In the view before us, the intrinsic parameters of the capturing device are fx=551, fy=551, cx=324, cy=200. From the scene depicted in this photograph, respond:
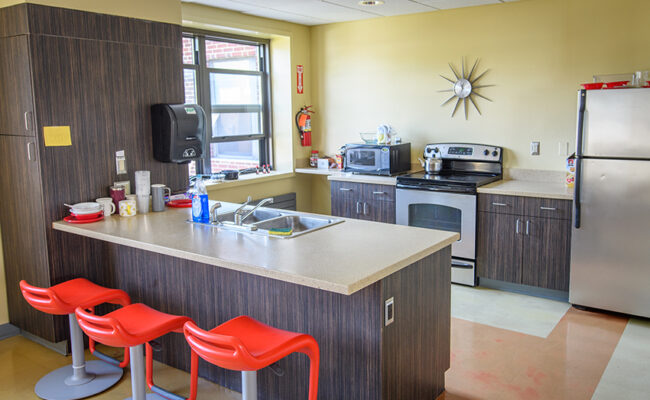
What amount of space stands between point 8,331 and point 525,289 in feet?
12.3

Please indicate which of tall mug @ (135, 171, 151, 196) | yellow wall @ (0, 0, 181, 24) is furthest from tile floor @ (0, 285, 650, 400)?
yellow wall @ (0, 0, 181, 24)

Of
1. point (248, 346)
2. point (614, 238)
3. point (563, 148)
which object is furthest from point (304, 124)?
point (248, 346)

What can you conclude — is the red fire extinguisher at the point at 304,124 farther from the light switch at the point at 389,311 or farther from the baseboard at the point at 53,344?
the light switch at the point at 389,311

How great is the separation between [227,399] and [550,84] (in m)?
3.46

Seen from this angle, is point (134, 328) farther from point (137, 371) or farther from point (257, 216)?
point (257, 216)

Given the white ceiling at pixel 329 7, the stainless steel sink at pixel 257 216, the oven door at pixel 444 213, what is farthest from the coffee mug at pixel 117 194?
the oven door at pixel 444 213

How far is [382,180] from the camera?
4895 millimetres

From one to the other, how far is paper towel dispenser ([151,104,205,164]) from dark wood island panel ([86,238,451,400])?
75 centimetres

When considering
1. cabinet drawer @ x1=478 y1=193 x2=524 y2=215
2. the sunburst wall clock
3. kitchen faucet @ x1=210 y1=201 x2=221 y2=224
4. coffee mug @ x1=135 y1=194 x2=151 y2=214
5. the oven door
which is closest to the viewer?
kitchen faucet @ x1=210 y1=201 x2=221 y2=224

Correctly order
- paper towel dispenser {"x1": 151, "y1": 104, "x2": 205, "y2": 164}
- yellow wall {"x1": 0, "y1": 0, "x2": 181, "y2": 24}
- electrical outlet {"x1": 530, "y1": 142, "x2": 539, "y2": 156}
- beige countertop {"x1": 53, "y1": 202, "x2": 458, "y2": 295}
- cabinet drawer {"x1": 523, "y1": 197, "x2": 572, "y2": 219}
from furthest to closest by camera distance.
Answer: electrical outlet {"x1": 530, "y1": 142, "x2": 539, "y2": 156}
cabinet drawer {"x1": 523, "y1": 197, "x2": 572, "y2": 219}
paper towel dispenser {"x1": 151, "y1": 104, "x2": 205, "y2": 164}
yellow wall {"x1": 0, "y1": 0, "x2": 181, "y2": 24}
beige countertop {"x1": 53, "y1": 202, "x2": 458, "y2": 295}

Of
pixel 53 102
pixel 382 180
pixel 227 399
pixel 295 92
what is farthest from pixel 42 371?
pixel 295 92

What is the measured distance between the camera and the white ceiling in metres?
4.52

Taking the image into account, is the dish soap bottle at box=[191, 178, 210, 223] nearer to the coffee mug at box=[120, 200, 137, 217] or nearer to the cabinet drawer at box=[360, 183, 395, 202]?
the coffee mug at box=[120, 200, 137, 217]

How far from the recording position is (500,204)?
169 inches
